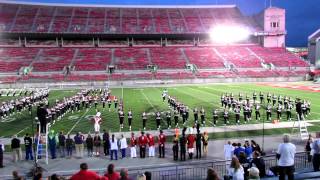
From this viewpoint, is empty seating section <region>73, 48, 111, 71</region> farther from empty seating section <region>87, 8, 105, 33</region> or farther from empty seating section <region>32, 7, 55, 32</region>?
empty seating section <region>32, 7, 55, 32</region>

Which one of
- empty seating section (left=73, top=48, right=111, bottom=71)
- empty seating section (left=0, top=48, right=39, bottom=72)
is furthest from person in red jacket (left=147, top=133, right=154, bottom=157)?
empty seating section (left=0, top=48, right=39, bottom=72)

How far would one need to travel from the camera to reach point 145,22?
79.4 metres

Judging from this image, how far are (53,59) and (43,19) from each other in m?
14.3

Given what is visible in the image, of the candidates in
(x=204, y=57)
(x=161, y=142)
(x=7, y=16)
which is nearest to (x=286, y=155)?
(x=161, y=142)

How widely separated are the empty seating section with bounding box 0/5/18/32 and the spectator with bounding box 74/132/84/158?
206 ft

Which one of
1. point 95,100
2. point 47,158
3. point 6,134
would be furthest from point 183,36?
point 47,158

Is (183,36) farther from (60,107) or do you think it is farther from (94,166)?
(94,166)

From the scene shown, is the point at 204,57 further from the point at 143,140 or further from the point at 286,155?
the point at 286,155

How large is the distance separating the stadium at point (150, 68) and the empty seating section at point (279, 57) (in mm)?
182

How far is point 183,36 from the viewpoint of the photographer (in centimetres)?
7819

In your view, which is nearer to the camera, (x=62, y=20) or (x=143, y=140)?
(x=143, y=140)

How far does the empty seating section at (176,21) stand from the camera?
7756 centimetres

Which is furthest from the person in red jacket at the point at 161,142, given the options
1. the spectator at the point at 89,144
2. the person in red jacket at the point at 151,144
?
the spectator at the point at 89,144

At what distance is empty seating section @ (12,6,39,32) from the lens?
7212 centimetres
